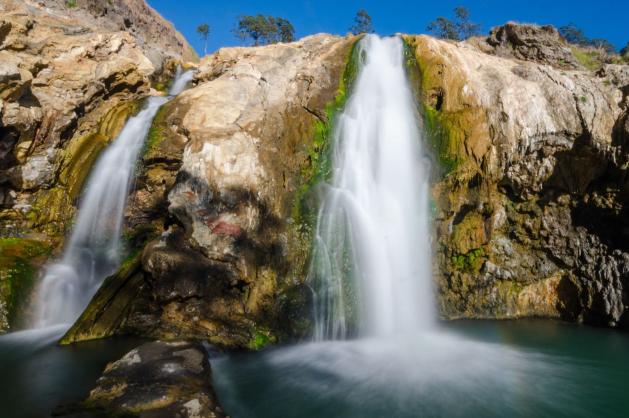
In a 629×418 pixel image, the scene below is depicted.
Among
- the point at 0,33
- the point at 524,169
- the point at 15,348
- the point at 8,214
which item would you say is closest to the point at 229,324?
the point at 15,348

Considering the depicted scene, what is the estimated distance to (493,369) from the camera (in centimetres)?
816

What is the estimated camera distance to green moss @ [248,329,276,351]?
29.9 feet

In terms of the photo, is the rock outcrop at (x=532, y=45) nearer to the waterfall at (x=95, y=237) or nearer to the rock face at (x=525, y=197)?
the rock face at (x=525, y=197)

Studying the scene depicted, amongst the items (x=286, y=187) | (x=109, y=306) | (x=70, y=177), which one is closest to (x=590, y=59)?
(x=286, y=187)

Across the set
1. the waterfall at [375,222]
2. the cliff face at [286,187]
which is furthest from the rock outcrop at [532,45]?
the waterfall at [375,222]

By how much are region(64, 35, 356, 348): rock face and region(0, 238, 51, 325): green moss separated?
2.34 m

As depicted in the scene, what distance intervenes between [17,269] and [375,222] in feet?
31.7

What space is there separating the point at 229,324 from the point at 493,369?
18.7 feet

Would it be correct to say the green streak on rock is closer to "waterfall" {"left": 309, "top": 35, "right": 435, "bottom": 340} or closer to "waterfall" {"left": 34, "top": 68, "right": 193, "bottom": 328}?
"waterfall" {"left": 34, "top": 68, "right": 193, "bottom": 328}

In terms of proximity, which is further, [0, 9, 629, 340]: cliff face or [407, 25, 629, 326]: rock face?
[407, 25, 629, 326]: rock face

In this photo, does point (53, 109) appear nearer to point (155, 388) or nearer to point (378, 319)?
point (155, 388)

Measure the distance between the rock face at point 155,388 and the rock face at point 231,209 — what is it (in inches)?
85.9

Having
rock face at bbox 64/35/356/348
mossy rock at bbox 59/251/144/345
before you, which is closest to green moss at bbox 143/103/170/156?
rock face at bbox 64/35/356/348

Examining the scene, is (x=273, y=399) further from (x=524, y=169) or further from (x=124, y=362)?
(x=524, y=169)
